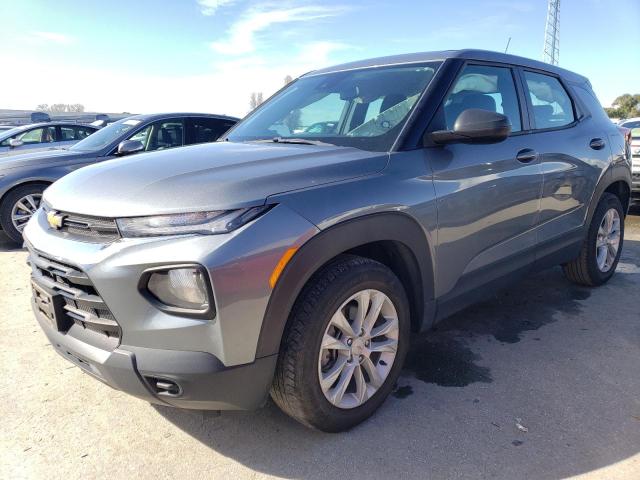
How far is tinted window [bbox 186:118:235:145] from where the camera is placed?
6.68m

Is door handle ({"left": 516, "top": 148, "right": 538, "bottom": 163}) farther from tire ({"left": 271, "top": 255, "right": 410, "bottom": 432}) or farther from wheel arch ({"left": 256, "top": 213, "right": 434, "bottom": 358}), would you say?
tire ({"left": 271, "top": 255, "right": 410, "bottom": 432})

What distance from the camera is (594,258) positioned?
13.5 feet

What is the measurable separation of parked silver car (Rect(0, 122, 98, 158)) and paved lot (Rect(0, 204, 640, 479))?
6047mm

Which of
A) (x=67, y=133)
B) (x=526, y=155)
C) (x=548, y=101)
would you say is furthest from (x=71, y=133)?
(x=526, y=155)

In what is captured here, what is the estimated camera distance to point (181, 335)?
1.80 meters

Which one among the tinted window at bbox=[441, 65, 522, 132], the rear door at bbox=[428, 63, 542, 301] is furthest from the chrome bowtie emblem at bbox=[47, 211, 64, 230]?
the tinted window at bbox=[441, 65, 522, 132]

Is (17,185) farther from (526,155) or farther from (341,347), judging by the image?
A: (526,155)

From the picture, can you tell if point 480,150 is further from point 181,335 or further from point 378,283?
point 181,335

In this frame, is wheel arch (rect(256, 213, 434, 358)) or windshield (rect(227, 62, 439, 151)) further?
windshield (rect(227, 62, 439, 151))

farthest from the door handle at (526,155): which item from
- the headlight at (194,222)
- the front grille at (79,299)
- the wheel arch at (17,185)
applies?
the wheel arch at (17,185)

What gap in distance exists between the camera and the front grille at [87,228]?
6.41ft

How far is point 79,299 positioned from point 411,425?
161 cm

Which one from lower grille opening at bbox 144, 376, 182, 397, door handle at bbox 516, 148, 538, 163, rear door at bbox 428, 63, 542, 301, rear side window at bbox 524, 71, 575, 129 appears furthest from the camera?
rear side window at bbox 524, 71, 575, 129

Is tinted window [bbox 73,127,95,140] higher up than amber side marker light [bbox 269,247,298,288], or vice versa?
tinted window [bbox 73,127,95,140]
